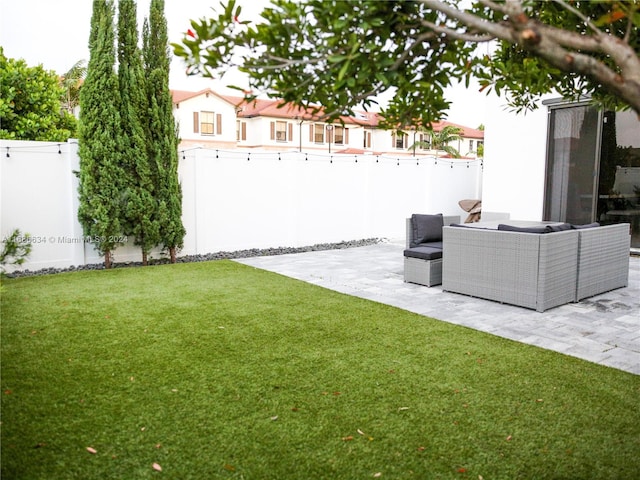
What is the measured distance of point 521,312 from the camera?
547cm

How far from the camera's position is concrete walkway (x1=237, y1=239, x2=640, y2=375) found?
14.2 feet

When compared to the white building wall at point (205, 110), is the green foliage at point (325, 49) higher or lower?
lower

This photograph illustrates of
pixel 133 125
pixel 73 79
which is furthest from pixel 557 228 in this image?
pixel 73 79

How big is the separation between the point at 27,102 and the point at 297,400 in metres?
13.0

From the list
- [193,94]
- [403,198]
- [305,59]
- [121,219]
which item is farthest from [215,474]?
[193,94]

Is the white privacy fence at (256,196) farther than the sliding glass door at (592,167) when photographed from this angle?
No

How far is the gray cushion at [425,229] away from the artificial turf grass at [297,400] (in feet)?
7.17

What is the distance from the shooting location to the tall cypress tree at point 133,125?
26.2 feet

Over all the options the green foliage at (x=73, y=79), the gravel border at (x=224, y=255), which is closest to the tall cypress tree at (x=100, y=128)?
the gravel border at (x=224, y=255)

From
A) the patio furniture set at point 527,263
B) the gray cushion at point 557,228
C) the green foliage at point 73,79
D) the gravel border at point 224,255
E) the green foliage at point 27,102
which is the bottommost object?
the gravel border at point 224,255

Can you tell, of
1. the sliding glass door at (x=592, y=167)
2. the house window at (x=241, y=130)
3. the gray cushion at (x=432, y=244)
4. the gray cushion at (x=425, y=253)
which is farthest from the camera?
the house window at (x=241, y=130)

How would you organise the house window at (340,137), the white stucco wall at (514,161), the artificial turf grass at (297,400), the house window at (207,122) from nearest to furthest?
1. the artificial turf grass at (297,400)
2. the white stucco wall at (514,161)
3. the house window at (207,122)
4. the house window at (340,137)

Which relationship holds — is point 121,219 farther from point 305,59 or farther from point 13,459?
point 305,59

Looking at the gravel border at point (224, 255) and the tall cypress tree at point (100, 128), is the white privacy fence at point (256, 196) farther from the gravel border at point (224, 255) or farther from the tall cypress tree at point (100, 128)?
the tall cypress tree at point (100, 128)
